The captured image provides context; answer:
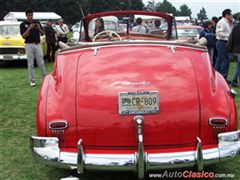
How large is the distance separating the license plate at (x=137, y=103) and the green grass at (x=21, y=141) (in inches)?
34.3

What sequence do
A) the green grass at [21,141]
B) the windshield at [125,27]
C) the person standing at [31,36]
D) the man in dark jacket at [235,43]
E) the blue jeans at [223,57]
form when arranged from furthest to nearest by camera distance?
the blue jeans at [223,57], the person standing at [31,36], the man in dark jacket at [235,43], the windshield at [125,27], the green grass at [21,141]

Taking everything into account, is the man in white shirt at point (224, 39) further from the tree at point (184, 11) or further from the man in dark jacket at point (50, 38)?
the tree at point (184, 11)

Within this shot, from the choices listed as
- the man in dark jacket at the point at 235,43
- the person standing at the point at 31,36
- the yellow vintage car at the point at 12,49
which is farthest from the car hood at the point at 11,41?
the man in dark jacket at the point at 235,43

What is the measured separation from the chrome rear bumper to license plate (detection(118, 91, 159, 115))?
39 centimetres

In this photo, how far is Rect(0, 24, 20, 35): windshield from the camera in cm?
1498

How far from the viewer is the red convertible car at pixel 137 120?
355 centimetres

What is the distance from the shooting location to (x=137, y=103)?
3.70 meters

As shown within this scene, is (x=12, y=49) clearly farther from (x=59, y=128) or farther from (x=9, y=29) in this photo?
(x=59, y=128)

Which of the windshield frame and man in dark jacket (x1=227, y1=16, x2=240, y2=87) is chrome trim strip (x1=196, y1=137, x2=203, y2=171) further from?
man in dark jacket (x1=227, y1=16, x2=240, y2=87)

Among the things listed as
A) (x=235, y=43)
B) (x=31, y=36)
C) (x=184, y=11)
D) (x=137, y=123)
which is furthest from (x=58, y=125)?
(x=184, y=11)

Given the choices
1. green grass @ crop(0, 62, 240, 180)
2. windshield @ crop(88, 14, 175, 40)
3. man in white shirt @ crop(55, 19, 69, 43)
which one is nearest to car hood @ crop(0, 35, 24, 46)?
man in white shirt @ crop(55, 19, 69, 43)

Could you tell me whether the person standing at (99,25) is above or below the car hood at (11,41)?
above

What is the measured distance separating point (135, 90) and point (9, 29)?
12396mm

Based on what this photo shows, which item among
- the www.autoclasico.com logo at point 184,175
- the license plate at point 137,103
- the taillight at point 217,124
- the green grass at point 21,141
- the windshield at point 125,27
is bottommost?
the green grass at point 21,141
